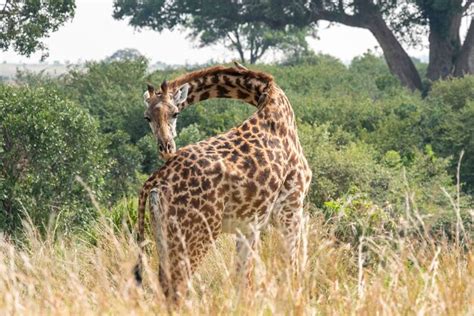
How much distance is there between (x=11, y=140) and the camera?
17016 millimetres

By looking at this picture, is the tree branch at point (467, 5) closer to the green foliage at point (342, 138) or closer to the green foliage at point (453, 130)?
the green foliage at point (342, 138)

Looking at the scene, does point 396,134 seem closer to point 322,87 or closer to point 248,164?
point 322,87

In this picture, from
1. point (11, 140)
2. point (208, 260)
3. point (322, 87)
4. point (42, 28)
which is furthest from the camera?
point (322, 87)

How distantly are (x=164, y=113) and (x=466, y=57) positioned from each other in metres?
38.7

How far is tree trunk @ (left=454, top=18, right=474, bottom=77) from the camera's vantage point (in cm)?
4634

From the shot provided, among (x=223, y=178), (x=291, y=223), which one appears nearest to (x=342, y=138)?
(x=291, y=223)

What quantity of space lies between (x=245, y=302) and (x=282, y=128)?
263cm

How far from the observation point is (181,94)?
9.70 m

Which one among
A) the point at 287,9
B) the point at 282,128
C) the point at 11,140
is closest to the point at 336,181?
the point at 11,140

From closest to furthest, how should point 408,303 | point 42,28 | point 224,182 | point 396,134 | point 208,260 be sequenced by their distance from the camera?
point 408,303, point 224,182, point 208,260, point 42,28, point 396,134

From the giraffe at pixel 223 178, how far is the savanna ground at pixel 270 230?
250 mm

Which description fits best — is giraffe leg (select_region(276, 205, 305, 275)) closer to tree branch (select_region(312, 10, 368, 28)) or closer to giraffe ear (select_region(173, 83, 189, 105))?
giraffe ear (select_region(173, 83, 189, 105))

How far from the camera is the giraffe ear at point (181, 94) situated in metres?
9.63

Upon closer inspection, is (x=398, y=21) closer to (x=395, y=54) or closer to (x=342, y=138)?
(x=395, y=54)
